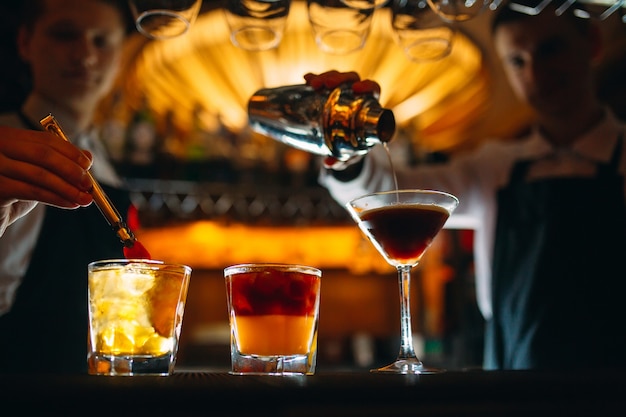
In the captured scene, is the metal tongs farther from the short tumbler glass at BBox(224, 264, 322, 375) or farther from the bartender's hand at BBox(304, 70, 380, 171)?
the bartender's hand at BBox(304, 70, 380, 171)

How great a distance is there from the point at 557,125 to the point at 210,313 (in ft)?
8.65

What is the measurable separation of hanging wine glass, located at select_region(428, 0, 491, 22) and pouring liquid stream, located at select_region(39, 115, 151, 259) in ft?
2.35

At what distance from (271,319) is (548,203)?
1.28 m

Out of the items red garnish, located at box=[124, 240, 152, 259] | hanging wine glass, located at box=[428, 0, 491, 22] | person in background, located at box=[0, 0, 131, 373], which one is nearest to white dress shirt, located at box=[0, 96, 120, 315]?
person in background, located at box=[0, 0, 131, 373]

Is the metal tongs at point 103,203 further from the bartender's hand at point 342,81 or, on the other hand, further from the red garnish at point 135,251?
the bartender's hand at point 342,81

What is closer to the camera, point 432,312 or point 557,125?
point 557,125

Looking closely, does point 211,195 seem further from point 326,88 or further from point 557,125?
point 326,88

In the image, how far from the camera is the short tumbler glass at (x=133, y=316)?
0.87 metres

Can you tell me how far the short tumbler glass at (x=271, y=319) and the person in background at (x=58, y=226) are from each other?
2.62 ft

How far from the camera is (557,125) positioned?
2.06m

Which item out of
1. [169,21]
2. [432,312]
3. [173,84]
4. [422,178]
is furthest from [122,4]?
[432,312]

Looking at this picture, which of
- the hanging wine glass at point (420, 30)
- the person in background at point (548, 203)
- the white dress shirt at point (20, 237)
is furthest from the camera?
the person in background at point (548, 203)

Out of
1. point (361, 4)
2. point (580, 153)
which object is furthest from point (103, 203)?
point (580, 153)

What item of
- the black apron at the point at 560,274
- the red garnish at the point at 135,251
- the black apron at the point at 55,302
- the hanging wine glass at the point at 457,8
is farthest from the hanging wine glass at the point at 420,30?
the black apron at the point at 55,302
